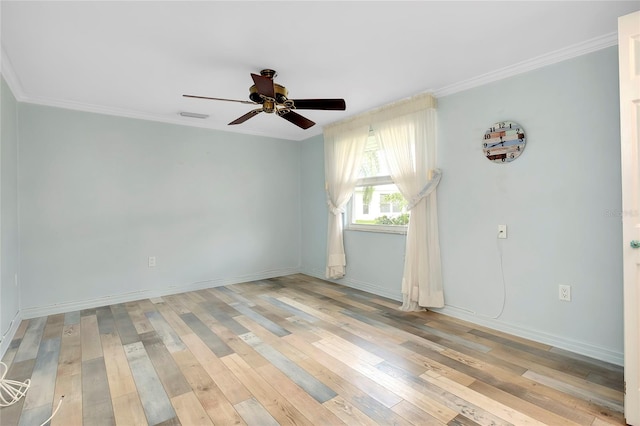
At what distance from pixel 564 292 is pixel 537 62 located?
186 cm

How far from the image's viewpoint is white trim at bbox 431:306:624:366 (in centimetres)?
227

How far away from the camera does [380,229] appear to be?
400cm

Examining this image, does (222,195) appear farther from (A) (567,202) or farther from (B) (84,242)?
(A) (567,202)

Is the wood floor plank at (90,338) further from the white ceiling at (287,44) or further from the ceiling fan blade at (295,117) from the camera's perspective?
the ceiling fan blade at (295,117)

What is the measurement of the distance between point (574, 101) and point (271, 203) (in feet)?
12.7

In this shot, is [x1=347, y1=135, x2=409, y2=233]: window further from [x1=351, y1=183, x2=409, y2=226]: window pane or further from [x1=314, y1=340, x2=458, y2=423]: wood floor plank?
[x1=314, y1=340, x2=458, y2=423]: wood floor plank

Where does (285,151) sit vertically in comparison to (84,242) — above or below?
above

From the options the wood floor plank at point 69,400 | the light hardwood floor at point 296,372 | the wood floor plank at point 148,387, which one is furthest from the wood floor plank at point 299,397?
the wood floor plank at point 69,400

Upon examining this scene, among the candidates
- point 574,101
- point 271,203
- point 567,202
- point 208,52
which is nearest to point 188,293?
point 271,203

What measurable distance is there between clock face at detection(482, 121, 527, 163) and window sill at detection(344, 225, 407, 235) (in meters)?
1.26

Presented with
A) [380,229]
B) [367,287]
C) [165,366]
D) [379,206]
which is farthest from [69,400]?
[379,206]

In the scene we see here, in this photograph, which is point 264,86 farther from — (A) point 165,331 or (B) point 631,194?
(A) point 165,331

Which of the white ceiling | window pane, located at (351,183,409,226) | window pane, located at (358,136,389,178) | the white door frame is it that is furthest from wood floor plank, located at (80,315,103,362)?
the white door frame

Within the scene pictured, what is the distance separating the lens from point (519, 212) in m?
2.72
